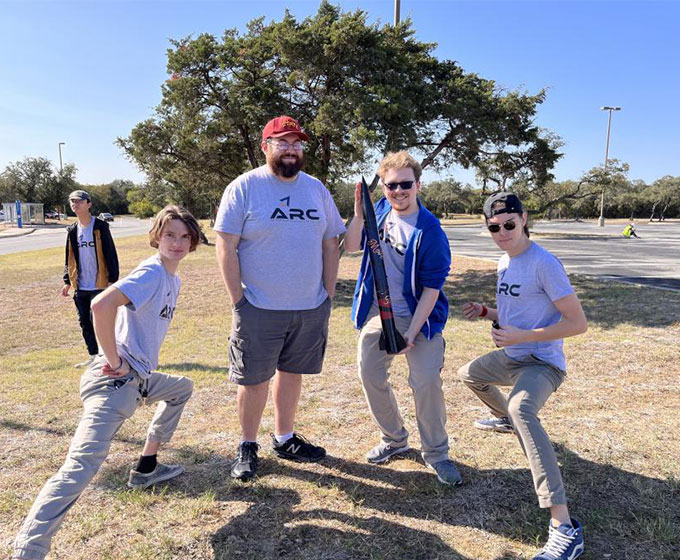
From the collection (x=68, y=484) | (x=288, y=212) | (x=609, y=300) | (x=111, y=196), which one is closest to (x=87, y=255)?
(x=288, y=212)

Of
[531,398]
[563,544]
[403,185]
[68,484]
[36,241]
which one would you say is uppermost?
[403,185]

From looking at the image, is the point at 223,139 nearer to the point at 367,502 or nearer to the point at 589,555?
the point at 367,502

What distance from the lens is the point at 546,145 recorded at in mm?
11602

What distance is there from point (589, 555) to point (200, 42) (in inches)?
453

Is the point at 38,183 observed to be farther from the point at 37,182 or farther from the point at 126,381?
the point at 126,381

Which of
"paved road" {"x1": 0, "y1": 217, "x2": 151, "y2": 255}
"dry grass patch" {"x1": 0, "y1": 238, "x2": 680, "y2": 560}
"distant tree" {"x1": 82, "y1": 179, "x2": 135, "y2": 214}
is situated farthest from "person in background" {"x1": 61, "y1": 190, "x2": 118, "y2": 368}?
"distant tree" {"x1": 82, "y1": 179, "x2": 135, "y2": 214}

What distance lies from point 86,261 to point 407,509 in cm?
438

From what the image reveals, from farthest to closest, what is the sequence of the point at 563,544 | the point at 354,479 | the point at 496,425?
the point at 496,425 → the point at 354,479 → the point at 563,544

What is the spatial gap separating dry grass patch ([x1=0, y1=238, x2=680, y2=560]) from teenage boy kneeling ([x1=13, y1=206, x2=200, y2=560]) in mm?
396

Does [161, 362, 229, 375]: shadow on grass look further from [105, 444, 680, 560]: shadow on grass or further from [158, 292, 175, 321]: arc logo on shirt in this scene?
[158, 292, 175, 321]: arc logo on shirt

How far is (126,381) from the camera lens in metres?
2.59

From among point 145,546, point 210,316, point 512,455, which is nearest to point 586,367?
point 512,455

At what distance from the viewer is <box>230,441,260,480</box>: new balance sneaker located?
10.2 feet

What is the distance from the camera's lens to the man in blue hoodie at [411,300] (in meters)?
3.01
